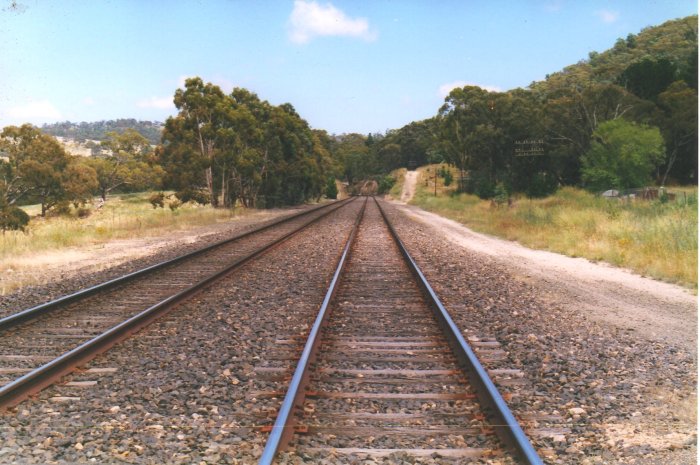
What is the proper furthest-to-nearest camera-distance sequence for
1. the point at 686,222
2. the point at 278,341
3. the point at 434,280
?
the point at 686,222 → the point at 434,280 → the point at 278,341

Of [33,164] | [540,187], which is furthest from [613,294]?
[540,187]

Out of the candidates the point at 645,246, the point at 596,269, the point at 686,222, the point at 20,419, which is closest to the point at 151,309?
the point at 20,419

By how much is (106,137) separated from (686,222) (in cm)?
6349

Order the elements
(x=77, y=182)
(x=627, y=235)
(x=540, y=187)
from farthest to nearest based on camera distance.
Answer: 1. (x=540, y=187)
2. (x=77, y=182)
3. (x=627, y=235)

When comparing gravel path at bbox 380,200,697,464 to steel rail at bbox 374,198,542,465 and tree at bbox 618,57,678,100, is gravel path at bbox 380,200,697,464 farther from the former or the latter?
tree at bbox 618,57,678,100

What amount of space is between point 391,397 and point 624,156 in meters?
38.7

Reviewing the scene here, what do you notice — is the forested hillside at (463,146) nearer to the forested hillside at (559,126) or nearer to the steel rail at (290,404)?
the forested hillside at (559,126)

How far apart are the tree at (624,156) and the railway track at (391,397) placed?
3560cm

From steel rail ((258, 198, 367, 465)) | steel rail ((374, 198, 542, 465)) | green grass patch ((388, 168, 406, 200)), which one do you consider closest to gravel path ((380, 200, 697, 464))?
steel rail ((374, 198, 542, 465))

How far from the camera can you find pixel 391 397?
441 cm

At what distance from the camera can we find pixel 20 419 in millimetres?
3971

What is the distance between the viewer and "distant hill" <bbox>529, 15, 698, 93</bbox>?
6331cm

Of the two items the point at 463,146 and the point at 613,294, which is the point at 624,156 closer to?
the point at 463,146

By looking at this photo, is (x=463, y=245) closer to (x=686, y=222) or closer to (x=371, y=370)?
(x=686, y=222)
